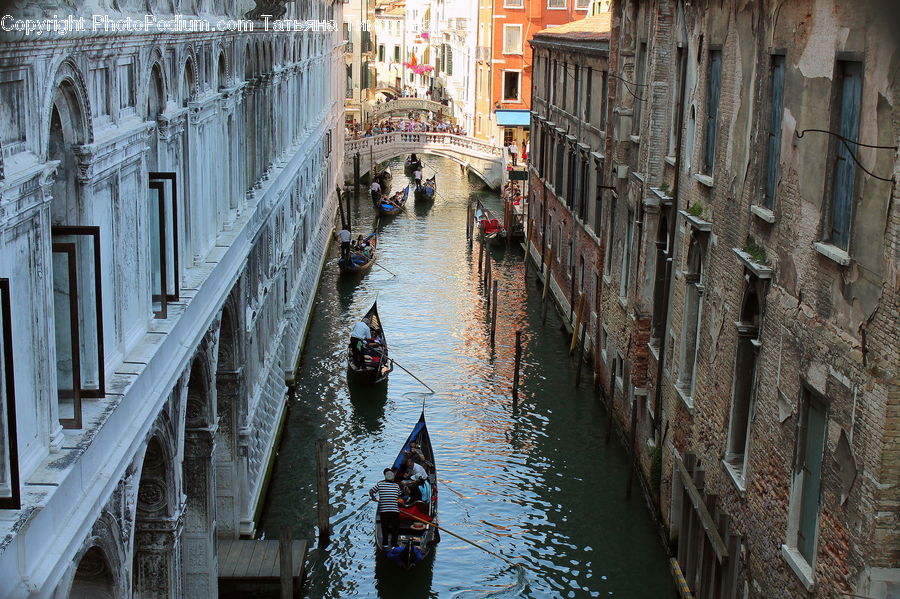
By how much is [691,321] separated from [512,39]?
123ft

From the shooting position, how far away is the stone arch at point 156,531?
9922 millimetres

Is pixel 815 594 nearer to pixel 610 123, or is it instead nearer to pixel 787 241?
pixel 787 241

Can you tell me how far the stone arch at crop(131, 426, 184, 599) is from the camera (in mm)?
9922

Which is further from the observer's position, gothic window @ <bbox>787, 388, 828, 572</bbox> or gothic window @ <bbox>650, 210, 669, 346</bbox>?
gothic window @ <bbox>650, 210, 669, 346</bbox>

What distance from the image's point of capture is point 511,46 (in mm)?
50281

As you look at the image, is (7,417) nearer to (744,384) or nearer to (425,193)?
(744,384)

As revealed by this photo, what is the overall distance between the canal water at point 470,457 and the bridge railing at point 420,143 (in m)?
17.5

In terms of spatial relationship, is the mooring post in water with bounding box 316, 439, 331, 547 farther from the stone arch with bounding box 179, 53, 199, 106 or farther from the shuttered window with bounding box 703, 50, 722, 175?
the shuttered window with bounding box 703, 50, 722, 175

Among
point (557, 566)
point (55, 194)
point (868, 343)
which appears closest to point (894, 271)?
point (868, 343)

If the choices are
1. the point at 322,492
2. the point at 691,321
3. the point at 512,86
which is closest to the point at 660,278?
the point at 691,321

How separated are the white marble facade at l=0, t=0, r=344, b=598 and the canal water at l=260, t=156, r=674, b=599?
1.47 meters

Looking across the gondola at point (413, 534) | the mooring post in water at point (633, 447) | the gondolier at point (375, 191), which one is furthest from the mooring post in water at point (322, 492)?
the gondolier at point (375, 191)

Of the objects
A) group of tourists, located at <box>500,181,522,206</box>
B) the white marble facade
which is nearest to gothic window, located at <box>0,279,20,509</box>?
the white marble facade

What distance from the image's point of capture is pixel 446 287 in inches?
1206
